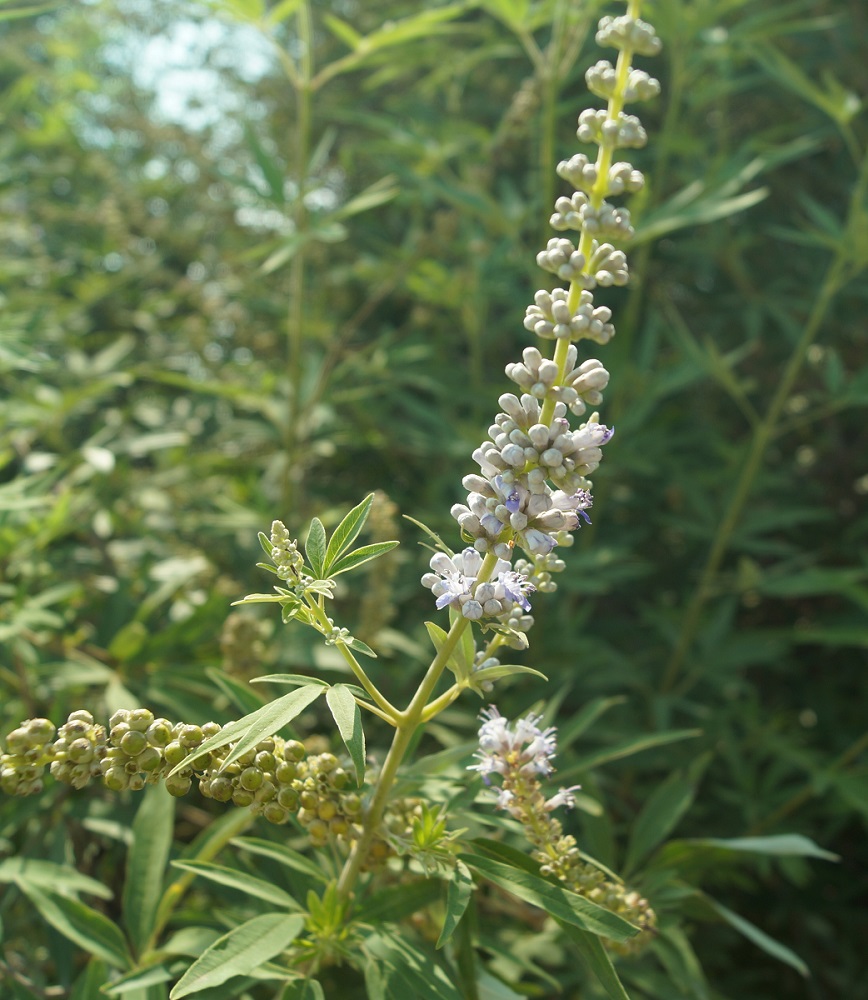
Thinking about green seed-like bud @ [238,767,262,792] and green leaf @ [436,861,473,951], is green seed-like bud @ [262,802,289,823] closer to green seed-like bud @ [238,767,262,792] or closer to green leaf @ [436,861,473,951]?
green seed-like bud @ [238,767,262,792]

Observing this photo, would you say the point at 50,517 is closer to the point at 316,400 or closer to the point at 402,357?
the point at 316,400

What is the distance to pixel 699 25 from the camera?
3074mm

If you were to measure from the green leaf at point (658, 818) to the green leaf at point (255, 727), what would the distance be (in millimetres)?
1020

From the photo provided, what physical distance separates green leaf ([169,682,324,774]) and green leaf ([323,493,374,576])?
0.20 metres

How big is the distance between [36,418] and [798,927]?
3.02 metres

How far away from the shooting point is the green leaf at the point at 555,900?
1.20m

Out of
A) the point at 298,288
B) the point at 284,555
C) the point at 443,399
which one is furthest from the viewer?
the point at 443,399

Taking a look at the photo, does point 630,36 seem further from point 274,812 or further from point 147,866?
point 147,866

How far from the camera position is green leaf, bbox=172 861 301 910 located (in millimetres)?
1378

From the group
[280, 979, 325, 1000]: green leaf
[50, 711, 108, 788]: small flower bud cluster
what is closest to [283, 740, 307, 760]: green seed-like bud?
[50, 711, 108, 788]: small flower bud cluster

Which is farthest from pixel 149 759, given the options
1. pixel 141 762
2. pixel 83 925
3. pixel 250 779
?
pixel 83 925

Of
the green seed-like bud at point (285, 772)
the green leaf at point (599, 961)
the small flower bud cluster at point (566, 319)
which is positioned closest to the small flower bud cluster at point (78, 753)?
the green seed-like bud at point (285, 772)

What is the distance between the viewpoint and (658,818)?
1.90 metres

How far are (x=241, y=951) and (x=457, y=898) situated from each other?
310mm
